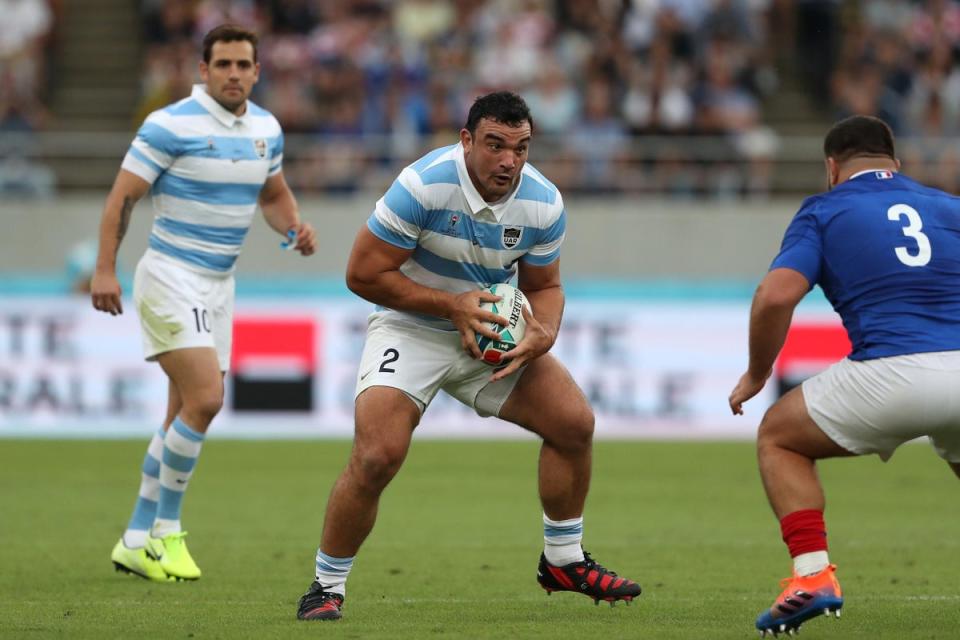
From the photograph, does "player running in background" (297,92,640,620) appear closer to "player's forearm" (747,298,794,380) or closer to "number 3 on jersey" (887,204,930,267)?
"player's forearm" (747,298,794,380)

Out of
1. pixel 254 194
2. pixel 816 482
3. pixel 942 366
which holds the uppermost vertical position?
pixel 254 194

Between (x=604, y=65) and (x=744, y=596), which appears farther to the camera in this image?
(x=604, y=65)

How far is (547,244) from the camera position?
7.08 metres

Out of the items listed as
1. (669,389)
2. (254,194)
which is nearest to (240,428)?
(669,389)

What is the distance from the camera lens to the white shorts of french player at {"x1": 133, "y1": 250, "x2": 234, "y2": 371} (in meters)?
8.39

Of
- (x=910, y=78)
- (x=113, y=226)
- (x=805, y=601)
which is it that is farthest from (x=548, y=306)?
(x=910, y=78)

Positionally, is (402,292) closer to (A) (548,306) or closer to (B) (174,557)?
(A) (548,306)

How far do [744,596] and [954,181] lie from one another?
11783 millimetres

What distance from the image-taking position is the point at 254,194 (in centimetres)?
878

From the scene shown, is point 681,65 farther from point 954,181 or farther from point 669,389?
point 669,389

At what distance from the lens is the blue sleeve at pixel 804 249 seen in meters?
6.13

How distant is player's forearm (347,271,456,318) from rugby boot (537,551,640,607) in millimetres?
1300

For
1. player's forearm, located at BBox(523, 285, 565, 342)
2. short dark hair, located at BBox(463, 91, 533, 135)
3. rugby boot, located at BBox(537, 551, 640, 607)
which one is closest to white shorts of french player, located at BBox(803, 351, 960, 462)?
player's forearm, located at BBox(523, 285, 565, 342)

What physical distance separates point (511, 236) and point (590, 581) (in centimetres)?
158
